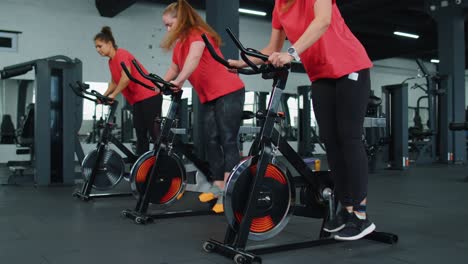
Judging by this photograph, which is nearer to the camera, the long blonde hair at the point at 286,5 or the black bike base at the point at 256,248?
the black bike base at the point at 256,248

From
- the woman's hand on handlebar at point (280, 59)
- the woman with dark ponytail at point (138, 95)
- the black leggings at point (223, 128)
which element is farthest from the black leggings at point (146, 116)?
the woman's hand on handlebar at point (280, 59)

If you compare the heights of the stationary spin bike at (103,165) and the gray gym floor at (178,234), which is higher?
the stationary spin bike at (103,165)

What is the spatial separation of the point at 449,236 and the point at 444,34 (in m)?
7.90

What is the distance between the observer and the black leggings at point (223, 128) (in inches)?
117

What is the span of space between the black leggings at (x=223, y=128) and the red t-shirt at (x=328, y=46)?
92 cm

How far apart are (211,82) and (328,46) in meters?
1.10

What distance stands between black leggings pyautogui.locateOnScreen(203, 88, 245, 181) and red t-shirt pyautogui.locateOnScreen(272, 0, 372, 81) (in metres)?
0.92

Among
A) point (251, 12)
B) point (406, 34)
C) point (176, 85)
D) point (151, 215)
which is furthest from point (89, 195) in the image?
point (406, 34)

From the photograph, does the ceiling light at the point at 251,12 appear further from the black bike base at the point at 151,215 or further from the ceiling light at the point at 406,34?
the black bike base at the point at 151,215

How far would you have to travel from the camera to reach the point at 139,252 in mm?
2154

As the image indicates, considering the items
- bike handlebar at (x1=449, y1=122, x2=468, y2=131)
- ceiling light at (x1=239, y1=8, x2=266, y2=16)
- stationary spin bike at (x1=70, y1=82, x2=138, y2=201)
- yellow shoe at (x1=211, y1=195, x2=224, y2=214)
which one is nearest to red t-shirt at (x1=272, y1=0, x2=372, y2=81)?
yellow shoe at (x1=211, y1=195, x2=224, y2=214)

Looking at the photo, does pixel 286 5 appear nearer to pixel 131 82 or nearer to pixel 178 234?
pixel 178 234

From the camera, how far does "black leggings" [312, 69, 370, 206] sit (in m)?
2.04

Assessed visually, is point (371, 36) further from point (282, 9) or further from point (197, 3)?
point (282, 9)
